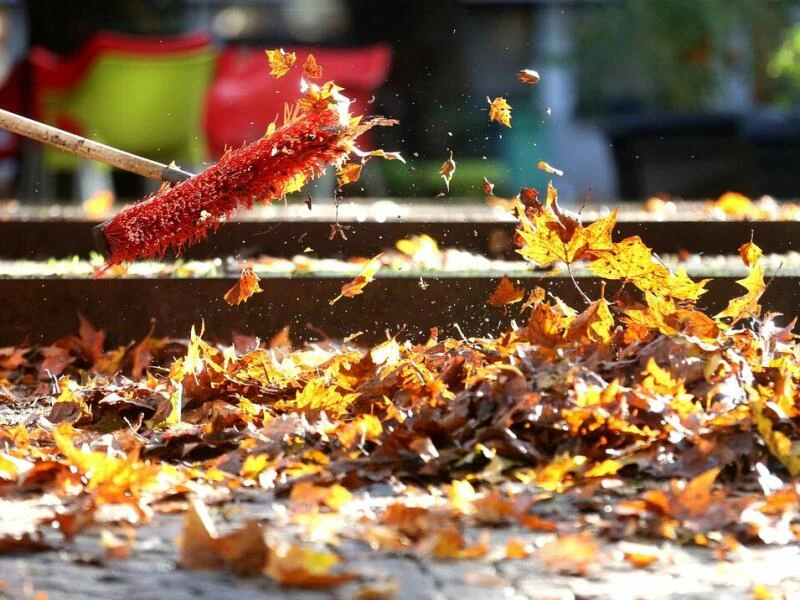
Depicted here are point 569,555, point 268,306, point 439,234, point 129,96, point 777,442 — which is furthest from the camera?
point 129,96

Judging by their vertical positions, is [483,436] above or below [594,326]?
below

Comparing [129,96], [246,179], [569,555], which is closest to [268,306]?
[246,179]

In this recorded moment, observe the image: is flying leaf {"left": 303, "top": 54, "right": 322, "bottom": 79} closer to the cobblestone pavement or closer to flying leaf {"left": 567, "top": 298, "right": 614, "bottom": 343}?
flying leaf {"left": 567, "top": 298, "right": 614, "bottom": 343}

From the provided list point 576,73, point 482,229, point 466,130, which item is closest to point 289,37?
point 466,130

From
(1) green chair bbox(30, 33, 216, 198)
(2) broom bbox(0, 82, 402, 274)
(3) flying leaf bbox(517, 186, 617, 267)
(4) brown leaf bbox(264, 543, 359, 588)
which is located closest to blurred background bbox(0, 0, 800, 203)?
(1) green chair bbox(30, 33, 216, 198)

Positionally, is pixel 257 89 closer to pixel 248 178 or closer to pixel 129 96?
pixel 129 96
